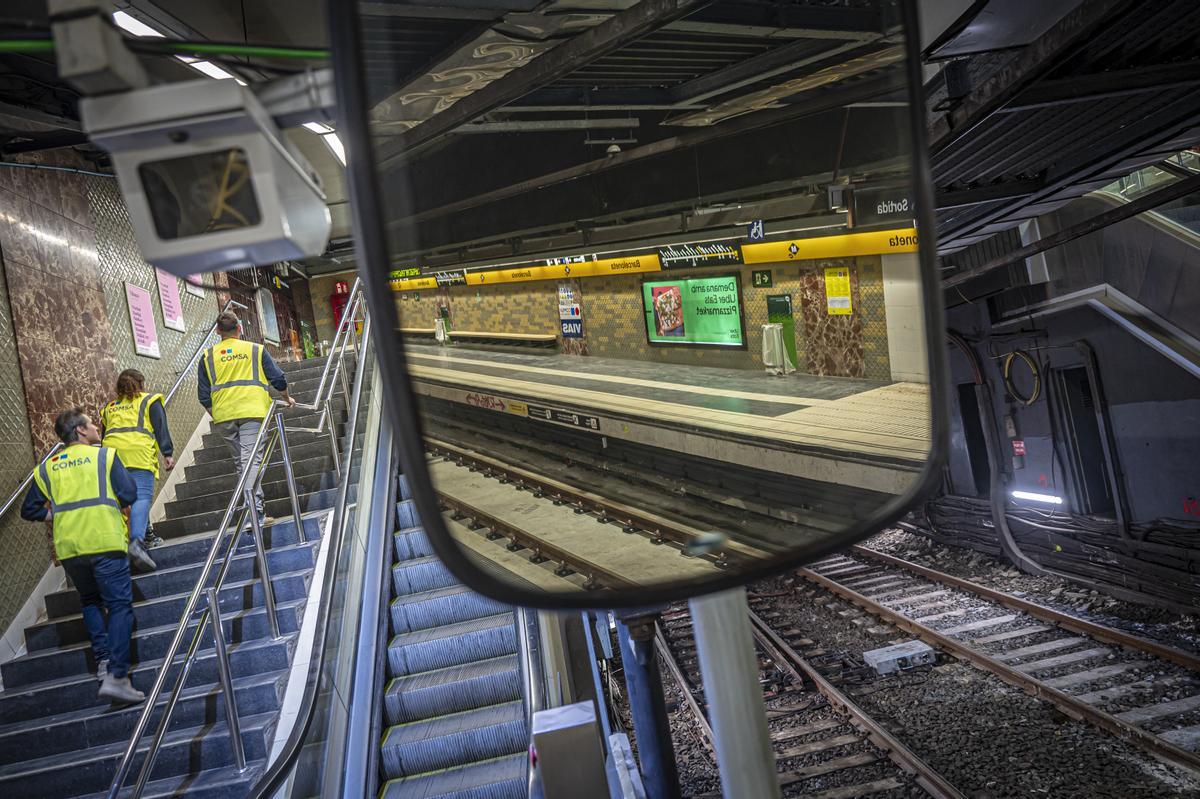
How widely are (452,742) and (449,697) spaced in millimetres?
424

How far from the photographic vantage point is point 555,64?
0.86 m

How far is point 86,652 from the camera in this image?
648 centimetres

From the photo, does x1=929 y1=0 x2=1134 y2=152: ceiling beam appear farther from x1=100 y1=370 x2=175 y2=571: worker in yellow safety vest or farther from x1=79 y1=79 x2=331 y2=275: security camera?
x1=100 y1=370 x2=175 y2=571: worker in yellow safety vest

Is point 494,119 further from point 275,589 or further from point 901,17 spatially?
point 275,589

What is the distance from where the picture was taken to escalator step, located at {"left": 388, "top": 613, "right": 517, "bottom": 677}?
640cm

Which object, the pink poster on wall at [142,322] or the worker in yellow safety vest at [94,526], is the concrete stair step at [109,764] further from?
A: the pink poster on wall at [142,322]

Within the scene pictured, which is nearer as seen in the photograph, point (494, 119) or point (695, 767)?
point (494, 119)

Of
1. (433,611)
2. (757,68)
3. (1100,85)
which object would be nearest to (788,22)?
(757,68)

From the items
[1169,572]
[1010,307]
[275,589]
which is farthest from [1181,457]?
[275,589]

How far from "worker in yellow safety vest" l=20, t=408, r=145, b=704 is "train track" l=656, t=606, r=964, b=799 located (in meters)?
4.25

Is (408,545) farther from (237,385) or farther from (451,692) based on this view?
(237,385)

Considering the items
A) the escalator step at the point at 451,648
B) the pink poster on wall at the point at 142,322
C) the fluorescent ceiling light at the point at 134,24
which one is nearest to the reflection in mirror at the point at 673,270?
the fluorescent ceiling light at the point at 134,24

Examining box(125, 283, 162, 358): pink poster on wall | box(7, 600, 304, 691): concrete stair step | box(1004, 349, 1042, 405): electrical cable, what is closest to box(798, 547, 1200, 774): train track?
box(1004, 349, 1042, 405): electrical cable

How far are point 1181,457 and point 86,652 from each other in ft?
34.9
